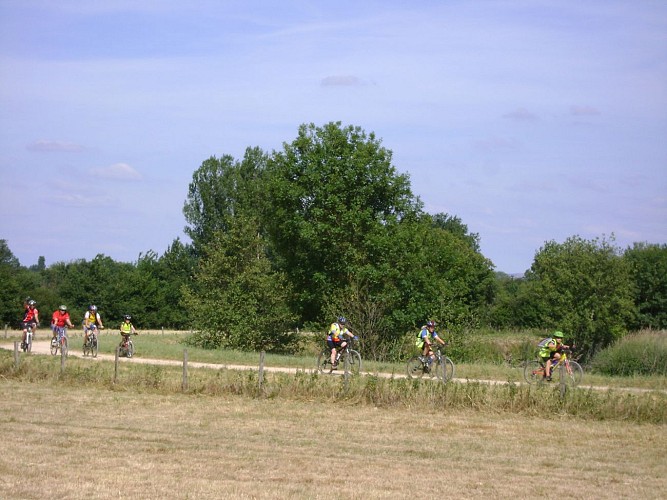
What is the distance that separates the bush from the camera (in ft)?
109

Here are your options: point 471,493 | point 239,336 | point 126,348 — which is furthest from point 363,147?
point 471,493

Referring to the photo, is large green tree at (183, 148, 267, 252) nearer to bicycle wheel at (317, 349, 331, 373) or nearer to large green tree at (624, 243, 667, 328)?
large green tree at (624, 243, 667, 328)

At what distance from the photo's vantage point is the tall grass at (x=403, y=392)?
1967 cm

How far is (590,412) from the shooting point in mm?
19656

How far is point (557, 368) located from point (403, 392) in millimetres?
8265

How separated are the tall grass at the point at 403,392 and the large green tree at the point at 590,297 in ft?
118

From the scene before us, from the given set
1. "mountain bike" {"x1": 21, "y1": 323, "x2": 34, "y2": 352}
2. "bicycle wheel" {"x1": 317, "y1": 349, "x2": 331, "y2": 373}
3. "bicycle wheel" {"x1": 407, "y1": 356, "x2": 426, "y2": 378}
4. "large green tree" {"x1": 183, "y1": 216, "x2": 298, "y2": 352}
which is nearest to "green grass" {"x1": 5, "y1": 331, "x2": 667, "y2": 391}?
"bicycle wheel" {"x1": 407, "y1": 356, "x2": 426, "y2": 378}

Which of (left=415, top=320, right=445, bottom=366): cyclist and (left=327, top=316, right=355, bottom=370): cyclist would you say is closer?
(left=415, top=320, right=445, bottom=366): cyclist

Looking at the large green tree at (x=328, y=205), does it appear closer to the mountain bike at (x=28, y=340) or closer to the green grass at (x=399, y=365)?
the green grass at (x=399, y=365)

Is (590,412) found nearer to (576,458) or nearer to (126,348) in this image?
(576,458)

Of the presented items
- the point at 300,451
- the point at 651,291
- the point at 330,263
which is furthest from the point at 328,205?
the point at 651,291

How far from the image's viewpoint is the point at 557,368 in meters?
27.2

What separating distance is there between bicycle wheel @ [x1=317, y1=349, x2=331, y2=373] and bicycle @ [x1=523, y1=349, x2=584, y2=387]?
19.5ft

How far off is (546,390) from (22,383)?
43.6ft
